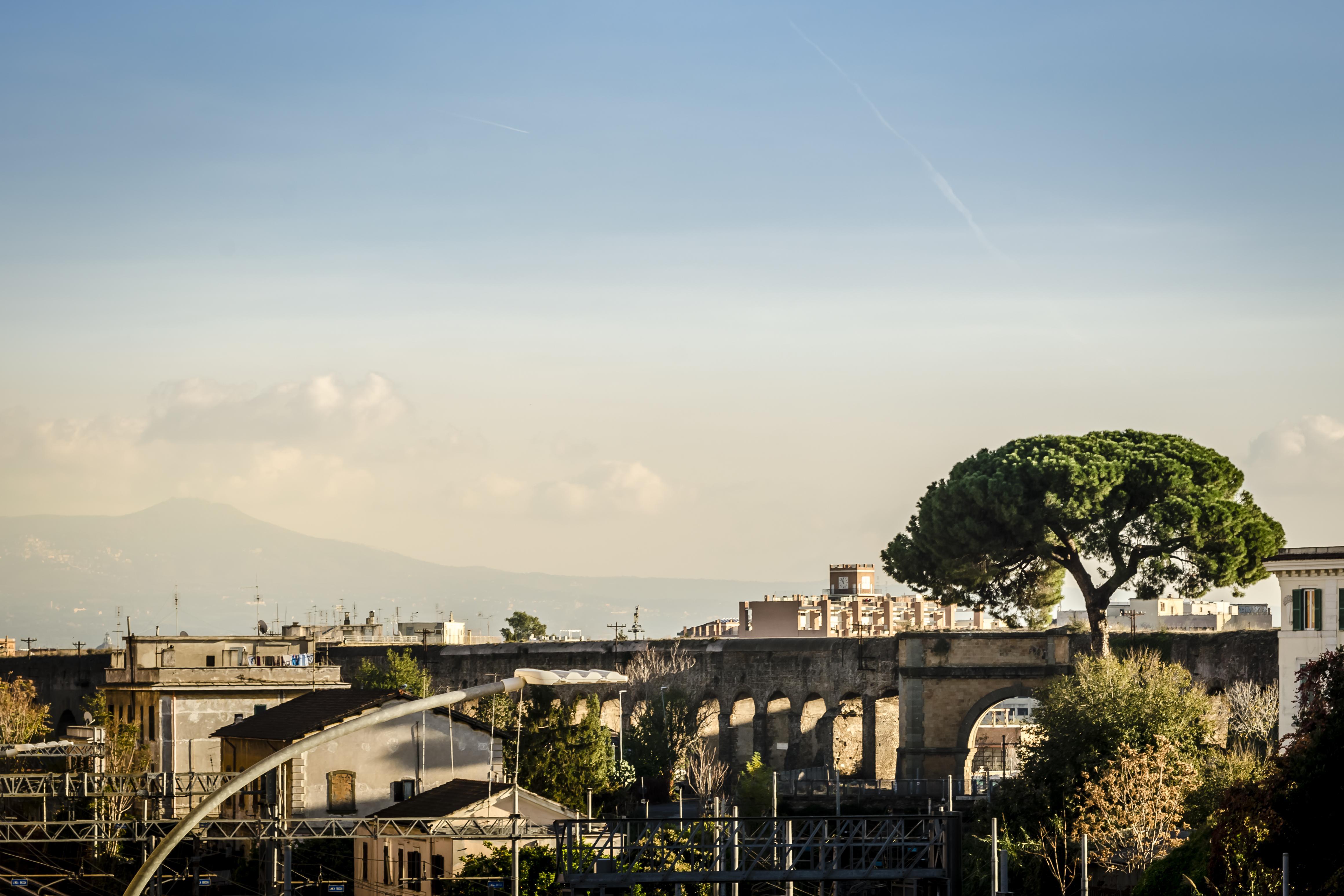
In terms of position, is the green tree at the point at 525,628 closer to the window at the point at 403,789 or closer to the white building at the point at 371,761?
the white building at the point at 371,761

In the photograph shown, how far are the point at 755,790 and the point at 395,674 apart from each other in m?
19.3

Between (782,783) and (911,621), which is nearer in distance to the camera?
(782,783)

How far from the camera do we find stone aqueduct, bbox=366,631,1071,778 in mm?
65438

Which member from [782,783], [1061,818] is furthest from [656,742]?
[1061,818]

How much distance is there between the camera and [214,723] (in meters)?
60.3

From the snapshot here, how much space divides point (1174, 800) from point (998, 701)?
24.6 metres

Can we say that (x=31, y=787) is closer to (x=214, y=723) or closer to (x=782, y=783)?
(x=214, y=723)

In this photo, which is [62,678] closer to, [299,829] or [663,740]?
[663,740]

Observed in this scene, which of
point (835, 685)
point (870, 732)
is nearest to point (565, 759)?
point (870, 732)

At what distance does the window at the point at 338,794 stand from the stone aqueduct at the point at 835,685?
22.7 metres

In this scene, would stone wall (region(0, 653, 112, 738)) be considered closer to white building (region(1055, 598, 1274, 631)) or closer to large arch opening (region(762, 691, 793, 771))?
large arch opening (region(762, 691, 793, 771))

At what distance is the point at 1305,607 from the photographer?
159ft

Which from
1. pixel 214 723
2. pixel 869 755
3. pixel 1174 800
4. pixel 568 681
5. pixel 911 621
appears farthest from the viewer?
pixel 911 621

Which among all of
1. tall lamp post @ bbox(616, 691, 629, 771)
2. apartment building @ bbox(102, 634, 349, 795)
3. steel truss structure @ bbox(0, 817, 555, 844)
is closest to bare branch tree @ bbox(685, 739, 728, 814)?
tall lamp post @ bbox(616, 691, 629, 771)
